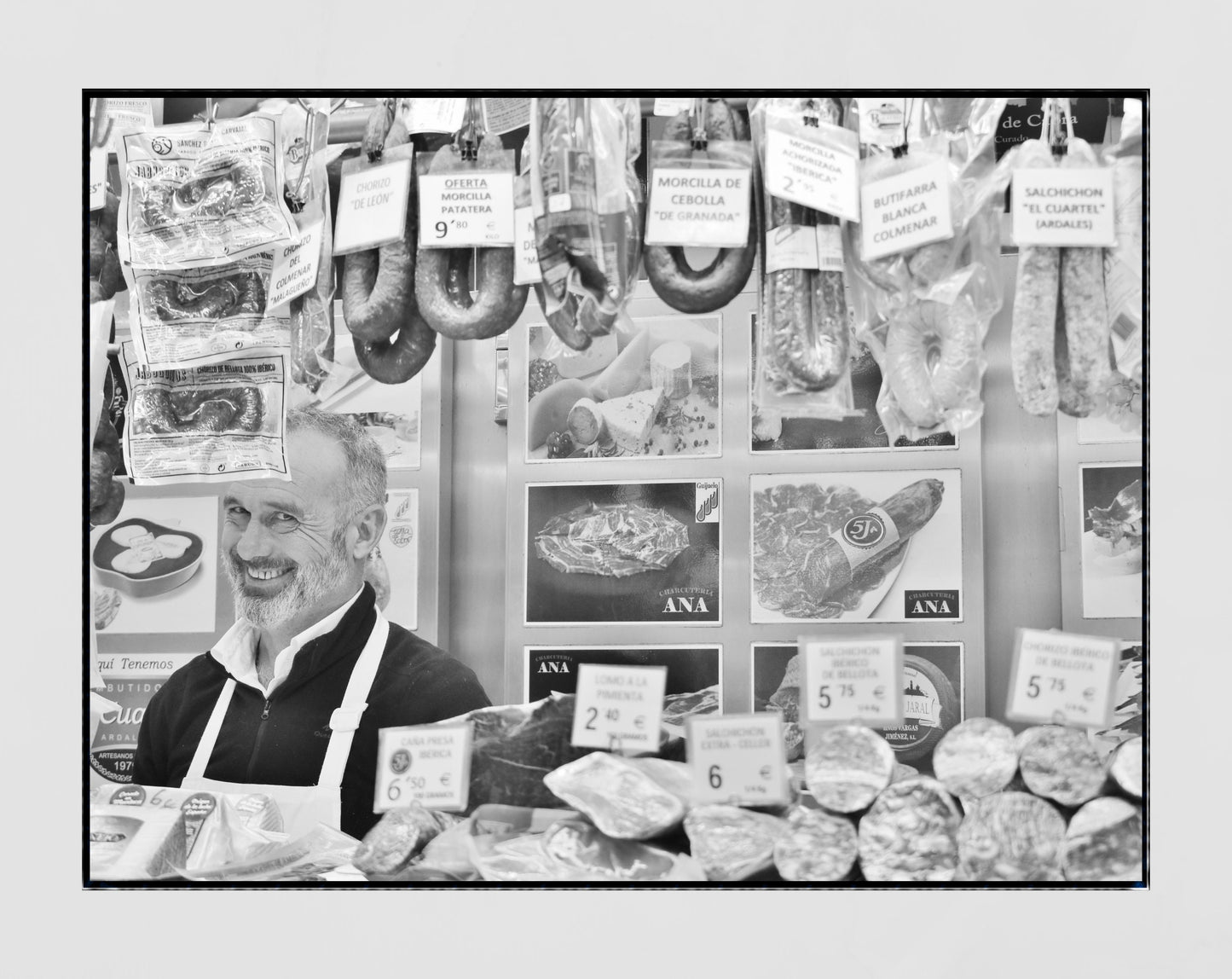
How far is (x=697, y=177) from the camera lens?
3.02m

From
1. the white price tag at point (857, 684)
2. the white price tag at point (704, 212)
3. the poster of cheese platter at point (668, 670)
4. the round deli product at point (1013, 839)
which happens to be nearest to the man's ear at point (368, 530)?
the poster of cheese platter at point (668, 670)

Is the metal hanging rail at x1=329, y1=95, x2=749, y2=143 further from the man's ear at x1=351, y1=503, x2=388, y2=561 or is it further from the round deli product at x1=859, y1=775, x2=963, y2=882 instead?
the round deli product at x1=859, y1=775, x2=963, y2=882

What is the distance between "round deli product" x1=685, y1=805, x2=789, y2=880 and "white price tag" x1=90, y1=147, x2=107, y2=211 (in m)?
2.00

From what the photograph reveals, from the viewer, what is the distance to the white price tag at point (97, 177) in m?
3.36

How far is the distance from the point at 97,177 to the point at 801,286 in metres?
1.70

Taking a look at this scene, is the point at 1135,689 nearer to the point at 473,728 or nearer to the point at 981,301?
the point at 981,301

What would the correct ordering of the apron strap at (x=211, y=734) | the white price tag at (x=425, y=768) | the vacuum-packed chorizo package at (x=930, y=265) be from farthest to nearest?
the apron strap at (x=211, y=734)
the white price tag at (x=425, y=768)
the vacuum-packed chorizo package at (x=930, y=265)

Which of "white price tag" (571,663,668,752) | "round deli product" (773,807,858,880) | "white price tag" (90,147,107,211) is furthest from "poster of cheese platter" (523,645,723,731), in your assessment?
"white price tag" (90,147,107,211)

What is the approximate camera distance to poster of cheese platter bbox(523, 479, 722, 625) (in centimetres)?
334

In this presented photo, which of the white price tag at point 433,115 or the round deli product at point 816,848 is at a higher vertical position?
the white price tag at point 433,115

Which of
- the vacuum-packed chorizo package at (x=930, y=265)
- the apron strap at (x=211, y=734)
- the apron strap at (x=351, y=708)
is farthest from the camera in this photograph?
the apron strap at (x=211, y=734)

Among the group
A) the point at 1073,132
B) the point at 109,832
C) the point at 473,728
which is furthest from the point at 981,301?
the point at 109,832

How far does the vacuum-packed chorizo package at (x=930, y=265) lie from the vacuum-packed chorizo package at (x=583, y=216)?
0.49 m

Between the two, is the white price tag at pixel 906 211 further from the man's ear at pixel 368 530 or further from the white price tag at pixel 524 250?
the man's ear at pixel 368 530
